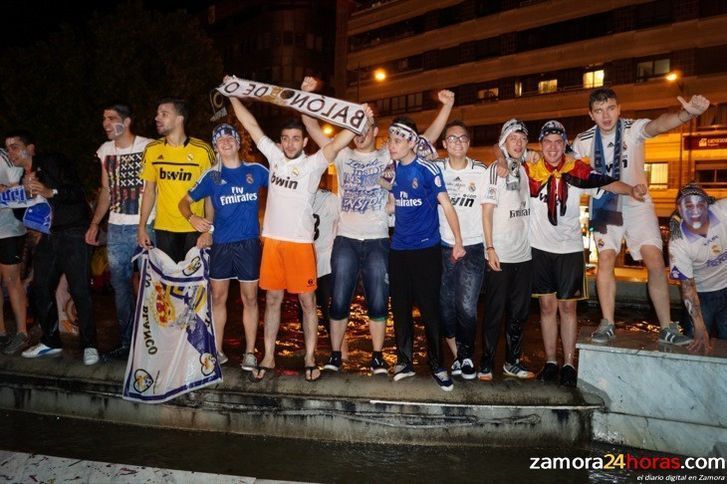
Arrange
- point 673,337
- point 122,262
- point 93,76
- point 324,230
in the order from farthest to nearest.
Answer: point 93,76, point 324,230, point 122,262, point 673,337

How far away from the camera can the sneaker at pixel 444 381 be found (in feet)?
15.2

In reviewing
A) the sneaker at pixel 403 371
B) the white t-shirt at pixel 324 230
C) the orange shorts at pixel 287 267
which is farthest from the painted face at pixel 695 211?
the orange shorts at pixel 287 267

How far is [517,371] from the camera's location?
5148mm

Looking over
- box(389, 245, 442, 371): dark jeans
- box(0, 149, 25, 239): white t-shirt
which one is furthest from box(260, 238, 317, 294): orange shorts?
box(0, 149, 25, 239): white t-shirt

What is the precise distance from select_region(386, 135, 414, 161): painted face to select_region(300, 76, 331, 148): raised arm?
1.97 feet

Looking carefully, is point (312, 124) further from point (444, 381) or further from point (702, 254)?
point (702, 254)

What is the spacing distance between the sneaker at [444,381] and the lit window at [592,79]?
32.0m

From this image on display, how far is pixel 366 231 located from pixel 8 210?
390cm

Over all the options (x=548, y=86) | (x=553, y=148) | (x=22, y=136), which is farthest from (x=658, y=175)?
(x=22, y=136)

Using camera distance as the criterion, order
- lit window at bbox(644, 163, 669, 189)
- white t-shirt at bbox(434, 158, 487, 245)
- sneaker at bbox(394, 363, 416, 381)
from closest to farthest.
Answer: sneaker at bbox(394, 363, 416, 381)
white t-shirt at bbox(434, 158, 487, 245)
lit window at bbox(644, 163, 669, 189)

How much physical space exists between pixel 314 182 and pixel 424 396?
2.05 m

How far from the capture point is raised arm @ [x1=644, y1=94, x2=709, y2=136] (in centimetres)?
464

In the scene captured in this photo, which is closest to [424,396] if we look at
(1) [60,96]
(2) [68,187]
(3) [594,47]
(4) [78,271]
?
(4) [78,271]

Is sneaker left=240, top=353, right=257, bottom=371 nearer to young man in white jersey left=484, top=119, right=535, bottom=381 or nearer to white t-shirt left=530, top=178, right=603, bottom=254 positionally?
young man in white jersey left=484, top=119, right=535, bottom=381
